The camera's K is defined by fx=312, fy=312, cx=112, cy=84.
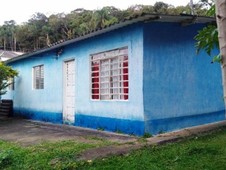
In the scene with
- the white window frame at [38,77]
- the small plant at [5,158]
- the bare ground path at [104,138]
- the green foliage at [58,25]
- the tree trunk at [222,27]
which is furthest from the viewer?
the green foliage at [58,25]

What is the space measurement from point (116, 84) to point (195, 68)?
2.29 m

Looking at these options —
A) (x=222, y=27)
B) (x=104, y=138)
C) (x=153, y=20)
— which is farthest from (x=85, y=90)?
(x=222, y=27)

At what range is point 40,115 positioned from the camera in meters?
13.0

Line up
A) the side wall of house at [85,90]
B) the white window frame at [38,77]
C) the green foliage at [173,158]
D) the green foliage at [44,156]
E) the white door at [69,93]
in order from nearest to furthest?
the green foliage at [173,158]
the green foliage at [44,156]
the side wall of house at [85,90]
the white door at [69,93]
the white window frame at [38,77]

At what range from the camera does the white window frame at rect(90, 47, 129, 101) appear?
334 inches

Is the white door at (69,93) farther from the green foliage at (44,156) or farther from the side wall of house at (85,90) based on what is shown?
the green foliage at (44,156)

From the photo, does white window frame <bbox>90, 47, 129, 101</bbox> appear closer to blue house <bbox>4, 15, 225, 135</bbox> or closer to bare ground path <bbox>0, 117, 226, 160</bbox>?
blue house <bbox>4, 15, 225, 135</bbox>

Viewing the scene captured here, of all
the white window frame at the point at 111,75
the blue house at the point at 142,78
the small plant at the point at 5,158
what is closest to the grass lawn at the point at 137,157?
the small plant at the point at 5,158

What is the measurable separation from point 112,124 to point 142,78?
1770mm

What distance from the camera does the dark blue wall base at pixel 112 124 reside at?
7.77 metres

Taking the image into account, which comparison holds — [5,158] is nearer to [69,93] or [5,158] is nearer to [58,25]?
[69,93]

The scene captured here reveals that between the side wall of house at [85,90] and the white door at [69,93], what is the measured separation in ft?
0.70

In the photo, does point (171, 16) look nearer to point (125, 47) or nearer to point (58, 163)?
point (125, 47)

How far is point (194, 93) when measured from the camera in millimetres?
8727
